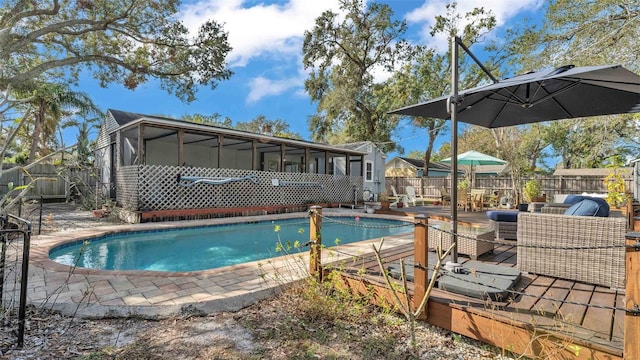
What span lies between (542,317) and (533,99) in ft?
9.76

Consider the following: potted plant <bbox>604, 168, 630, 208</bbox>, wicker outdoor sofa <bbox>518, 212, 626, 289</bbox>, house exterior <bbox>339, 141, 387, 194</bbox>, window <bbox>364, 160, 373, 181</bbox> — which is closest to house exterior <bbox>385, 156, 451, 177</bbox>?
house exterior <bbox>339, 141, 387, 194</bbox>

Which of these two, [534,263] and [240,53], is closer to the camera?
[534,263]

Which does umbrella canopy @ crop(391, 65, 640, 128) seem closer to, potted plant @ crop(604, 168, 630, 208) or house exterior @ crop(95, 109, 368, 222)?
potted plant @ crop(604, 168, 630, 208)

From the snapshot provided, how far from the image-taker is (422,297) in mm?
2736

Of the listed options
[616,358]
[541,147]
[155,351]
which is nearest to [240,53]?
[155,351]

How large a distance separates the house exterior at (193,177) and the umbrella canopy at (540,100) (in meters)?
7.97

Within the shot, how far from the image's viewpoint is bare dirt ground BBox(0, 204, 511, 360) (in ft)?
7.76

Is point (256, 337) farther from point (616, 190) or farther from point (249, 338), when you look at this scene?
point (616, 190)

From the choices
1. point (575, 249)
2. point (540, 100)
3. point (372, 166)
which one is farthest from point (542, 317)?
point (372, 166)

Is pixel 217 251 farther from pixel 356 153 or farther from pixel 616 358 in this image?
pixel 356 153

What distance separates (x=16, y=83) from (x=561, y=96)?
15470 millimetres

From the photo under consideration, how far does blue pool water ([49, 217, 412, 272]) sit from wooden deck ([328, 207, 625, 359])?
62.8 inches

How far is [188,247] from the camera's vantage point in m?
7.09

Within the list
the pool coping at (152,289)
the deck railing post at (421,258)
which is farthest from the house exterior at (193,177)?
the deck railing post at (421,258)
